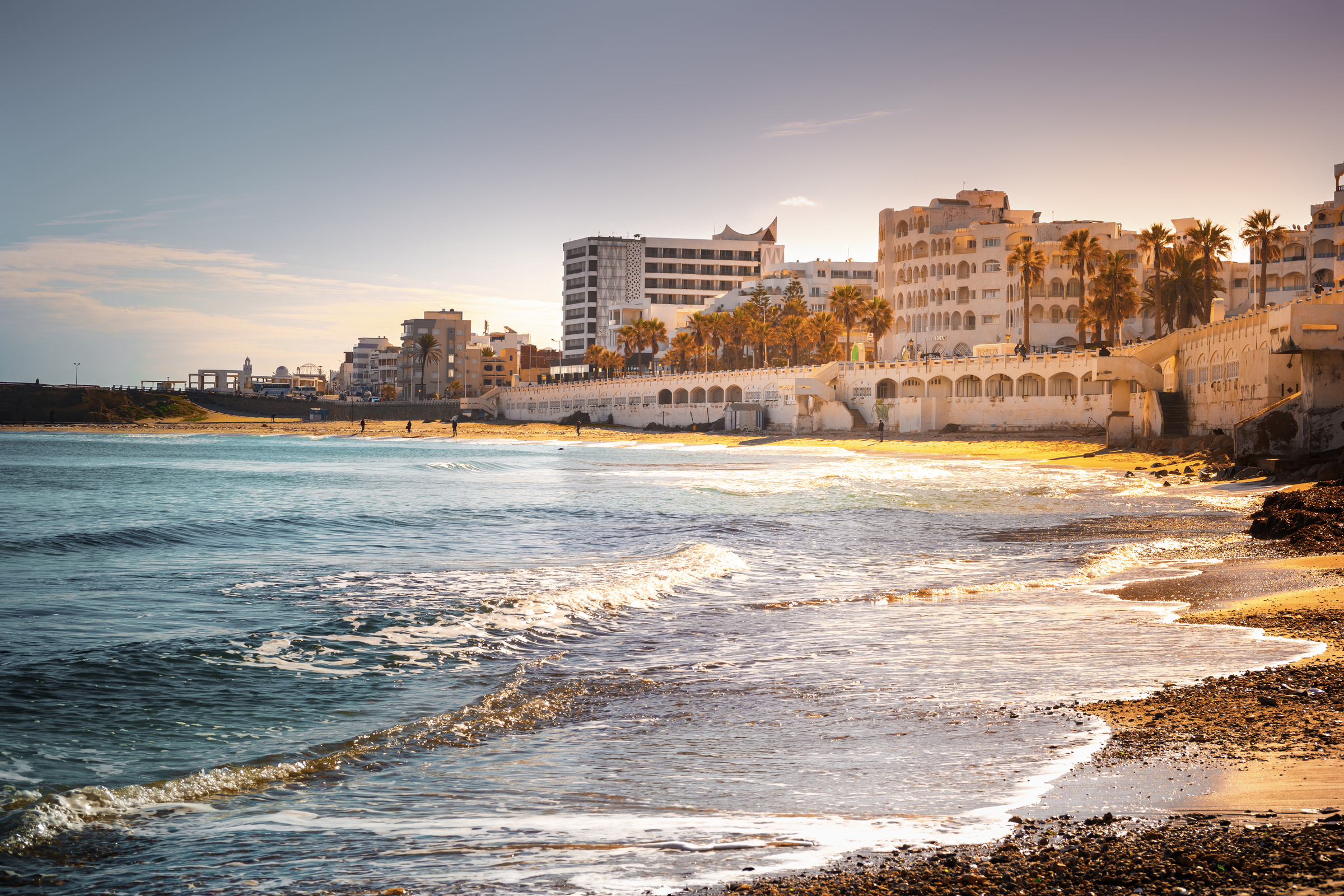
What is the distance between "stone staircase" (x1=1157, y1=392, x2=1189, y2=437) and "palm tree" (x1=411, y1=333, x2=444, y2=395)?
138 meters

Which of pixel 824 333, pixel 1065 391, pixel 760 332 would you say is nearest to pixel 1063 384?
pixel 1065 391

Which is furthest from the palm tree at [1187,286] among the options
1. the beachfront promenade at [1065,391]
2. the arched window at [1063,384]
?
the beachfront promenade at [1065,391]

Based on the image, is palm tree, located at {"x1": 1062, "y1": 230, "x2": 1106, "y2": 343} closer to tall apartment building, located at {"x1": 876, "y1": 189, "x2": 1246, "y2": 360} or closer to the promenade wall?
tall apartment building, located at {"x1": 876, "y1": 189, "x2": 1246, "y2": 360}

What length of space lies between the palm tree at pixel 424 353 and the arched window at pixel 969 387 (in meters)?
114

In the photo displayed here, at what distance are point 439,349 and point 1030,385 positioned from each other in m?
126

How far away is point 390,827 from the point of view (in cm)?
583

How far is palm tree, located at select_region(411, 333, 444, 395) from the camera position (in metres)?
176

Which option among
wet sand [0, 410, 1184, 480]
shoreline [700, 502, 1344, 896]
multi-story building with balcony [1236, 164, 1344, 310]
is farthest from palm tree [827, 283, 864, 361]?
shoreline [700, 502, 1344, 896]

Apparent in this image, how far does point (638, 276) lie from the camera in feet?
577

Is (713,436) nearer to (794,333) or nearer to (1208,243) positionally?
(794,333)

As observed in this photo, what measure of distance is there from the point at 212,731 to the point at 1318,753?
7708 millimetres

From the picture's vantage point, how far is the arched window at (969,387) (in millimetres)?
81438

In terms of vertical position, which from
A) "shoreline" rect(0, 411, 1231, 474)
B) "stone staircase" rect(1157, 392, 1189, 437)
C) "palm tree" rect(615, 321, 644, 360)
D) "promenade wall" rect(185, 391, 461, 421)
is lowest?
"shoreline" rect(0, 411, 1231, 474)

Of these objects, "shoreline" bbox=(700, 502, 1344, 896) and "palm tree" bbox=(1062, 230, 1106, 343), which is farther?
"palm tree" bbox=(1062, 230, 1106, 343)
